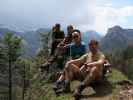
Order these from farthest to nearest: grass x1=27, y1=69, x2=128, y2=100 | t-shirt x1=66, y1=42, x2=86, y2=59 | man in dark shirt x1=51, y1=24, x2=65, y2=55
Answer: man in dark shirt x1=51, y1=24, x2=65, y2=55
t-shirt x1=66, y1=42, x2=86, y2=59
grass x1=27, y1=69, x2=128, y2=100

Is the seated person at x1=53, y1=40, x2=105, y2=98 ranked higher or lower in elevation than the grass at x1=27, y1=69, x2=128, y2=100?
higher

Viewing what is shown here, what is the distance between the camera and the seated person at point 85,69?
13.9 metres

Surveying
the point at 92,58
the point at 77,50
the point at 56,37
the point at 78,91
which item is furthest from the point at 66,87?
the point at 56,37

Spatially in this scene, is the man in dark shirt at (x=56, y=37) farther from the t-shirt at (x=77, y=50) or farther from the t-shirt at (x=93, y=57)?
the t-shirt at (x=93, y=57)

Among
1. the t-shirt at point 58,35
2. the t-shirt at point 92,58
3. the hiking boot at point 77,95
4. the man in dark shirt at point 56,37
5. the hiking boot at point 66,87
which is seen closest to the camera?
the hiking boot at point 77,95

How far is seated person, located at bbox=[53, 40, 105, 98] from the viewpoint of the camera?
13.9 m

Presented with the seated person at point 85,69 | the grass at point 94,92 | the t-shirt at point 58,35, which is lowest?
the grass at point 94,92

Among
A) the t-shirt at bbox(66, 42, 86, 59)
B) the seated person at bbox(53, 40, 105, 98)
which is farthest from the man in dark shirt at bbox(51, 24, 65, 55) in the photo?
the seated person at bbox(53, 40, 105, 98)

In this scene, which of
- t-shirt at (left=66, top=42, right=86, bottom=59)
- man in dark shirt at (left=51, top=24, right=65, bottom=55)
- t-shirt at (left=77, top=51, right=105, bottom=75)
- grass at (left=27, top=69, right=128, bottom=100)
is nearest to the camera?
grass at (left=27, top=69, right=128, bottom=100)

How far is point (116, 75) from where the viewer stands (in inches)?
708

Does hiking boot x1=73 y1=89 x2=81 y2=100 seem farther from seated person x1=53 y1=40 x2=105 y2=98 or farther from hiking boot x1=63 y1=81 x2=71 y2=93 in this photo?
hiking boot x1=63 y1=81 x2=71 y2=93

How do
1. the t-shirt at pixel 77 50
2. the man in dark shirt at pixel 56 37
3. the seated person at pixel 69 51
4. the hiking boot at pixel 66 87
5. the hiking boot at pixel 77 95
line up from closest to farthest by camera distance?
the hiking boot at pixel 77 95 < the hiking boot at pixel 66 87 < the seated person at pixel 69 51 < the t-shirt at pixel 77 50 < the man in dark shirt at pixel 56 37

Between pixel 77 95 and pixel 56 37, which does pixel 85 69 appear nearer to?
pixel 77 95

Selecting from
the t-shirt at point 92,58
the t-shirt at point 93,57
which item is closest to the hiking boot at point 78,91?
the t-shirt at point 92,58
